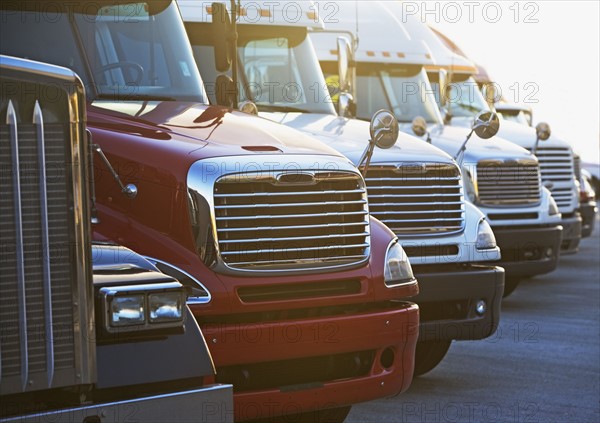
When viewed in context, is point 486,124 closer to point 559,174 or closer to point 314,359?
point 314,359

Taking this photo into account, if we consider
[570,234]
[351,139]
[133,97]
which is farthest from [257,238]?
[570,234]

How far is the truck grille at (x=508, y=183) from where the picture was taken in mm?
12000

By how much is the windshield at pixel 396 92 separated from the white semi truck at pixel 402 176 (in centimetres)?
270

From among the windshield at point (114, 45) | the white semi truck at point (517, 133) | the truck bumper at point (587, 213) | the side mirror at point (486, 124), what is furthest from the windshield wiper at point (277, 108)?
the truck bumper at point (587, 213)

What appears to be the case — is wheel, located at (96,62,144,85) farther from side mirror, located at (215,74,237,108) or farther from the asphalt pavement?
Answer: the asphalt pavement

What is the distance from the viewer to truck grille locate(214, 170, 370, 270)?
5.95 metres

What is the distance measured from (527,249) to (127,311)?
327 inches

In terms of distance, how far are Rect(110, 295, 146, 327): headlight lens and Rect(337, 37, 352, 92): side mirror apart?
18.2 feet

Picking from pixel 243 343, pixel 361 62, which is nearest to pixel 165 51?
pixel 243 343

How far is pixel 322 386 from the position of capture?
6176mm

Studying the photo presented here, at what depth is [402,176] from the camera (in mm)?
8758

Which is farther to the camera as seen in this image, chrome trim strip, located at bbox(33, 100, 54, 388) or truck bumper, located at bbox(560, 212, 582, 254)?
truck bumper, located at bbox(560, 212, 582, 254)

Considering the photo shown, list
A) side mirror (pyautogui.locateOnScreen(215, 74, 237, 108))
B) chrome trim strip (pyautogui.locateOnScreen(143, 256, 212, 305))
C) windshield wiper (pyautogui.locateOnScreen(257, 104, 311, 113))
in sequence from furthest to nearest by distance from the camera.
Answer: windshield wiper (pyautogui.locateOnScreen(257, 104, 311, 113)) < side mirror (pyautogui.locateOnScreen(215, 74, 237, 108)) < chrome trim strip (pyautogui.locateOnScreen(143, 256, 212, 305))

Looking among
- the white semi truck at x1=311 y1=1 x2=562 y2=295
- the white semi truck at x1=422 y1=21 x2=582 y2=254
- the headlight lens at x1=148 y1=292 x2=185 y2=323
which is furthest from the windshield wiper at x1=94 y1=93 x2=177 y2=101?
the white semi truck at x1=422 y1=21 x2=582 y2=254
